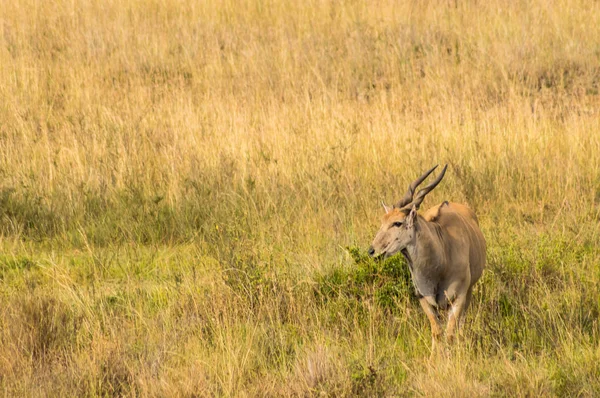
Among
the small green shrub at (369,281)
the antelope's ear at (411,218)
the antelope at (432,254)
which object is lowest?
the small green shrub at (369,281)

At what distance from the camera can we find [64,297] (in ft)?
21.4

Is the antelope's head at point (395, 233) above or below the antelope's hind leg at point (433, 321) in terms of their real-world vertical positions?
above

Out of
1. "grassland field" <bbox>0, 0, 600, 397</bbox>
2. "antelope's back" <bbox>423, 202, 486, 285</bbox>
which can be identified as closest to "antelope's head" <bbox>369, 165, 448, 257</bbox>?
"antelope's back" <bbox>423, 202, 486, 285</bbox>

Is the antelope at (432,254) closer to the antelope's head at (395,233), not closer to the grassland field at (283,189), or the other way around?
the antelope's head at (395,233)

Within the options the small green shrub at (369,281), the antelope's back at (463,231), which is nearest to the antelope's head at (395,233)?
the antelope's back at (463,231)

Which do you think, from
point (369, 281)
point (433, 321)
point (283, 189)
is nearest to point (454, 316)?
point (433, 321)

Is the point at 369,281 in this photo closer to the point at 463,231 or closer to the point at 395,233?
the point at 463,231

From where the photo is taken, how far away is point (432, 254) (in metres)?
5.50

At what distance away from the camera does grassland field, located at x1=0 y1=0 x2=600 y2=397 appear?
212 inches

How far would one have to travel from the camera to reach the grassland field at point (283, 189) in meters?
5.38

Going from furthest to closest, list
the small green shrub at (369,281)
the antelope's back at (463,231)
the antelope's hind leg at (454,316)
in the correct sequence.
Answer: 1. the small green shrub at (369,281)
2. the antelope's back at (463,231)
3. the antelope's hind leg at (454,316)

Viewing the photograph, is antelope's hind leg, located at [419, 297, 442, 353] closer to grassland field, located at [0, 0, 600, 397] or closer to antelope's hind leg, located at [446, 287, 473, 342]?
antelope's hind leg, located at [446, 287, 473, 342]

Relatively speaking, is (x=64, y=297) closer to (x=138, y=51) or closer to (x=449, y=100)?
(x=449, y=100)

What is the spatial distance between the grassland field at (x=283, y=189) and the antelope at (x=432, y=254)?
0.29 m
